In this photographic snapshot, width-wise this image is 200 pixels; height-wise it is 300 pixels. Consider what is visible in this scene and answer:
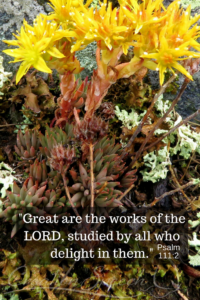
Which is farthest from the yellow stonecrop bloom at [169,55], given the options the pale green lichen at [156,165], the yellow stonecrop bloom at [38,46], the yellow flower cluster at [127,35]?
the pale green lichen at [156,165]

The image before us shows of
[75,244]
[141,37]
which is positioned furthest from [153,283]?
[141,37]

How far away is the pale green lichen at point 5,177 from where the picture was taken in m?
2.01

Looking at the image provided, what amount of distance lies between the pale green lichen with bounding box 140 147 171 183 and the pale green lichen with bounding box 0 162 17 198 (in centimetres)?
112

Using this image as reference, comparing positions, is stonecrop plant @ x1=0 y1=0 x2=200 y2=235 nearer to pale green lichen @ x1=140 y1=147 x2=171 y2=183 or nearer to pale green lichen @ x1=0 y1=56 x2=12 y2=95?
pale green lichen @ x1=140 y1=147 x2=171 y2=183

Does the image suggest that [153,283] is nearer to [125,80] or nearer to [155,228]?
[155,228]

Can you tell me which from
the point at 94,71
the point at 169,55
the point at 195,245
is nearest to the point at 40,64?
the point at 94,71

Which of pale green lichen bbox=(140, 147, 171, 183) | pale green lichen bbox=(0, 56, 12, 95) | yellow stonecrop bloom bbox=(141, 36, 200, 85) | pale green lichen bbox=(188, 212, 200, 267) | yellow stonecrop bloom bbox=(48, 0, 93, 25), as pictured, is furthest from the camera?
pale green lichen bbox=(0, 56, 12, 95)

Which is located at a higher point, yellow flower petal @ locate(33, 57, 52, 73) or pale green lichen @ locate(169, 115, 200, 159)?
pale green lichen @ locate(169, 115, 200, 159)

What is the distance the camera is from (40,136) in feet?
7.00

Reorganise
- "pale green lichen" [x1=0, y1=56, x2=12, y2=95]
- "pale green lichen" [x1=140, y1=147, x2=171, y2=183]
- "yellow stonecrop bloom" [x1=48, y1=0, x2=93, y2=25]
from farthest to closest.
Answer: "pale green lichen" [x1=0, y1=56, x2=12, y2=95] → "pale green lichen" [x1=140, y1=147, x2=171, y2=183] → "yellow stonecrop bloom" [x1=48, y1=0, x2=93, y2=25]

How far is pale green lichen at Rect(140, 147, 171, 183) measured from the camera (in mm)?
2336

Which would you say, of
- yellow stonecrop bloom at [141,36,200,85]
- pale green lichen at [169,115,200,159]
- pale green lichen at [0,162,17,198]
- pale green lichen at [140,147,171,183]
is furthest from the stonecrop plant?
pale green lichen at [169,115,200,159]

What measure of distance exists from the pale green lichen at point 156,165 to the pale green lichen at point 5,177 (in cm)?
112

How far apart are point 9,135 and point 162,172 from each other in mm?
1450
